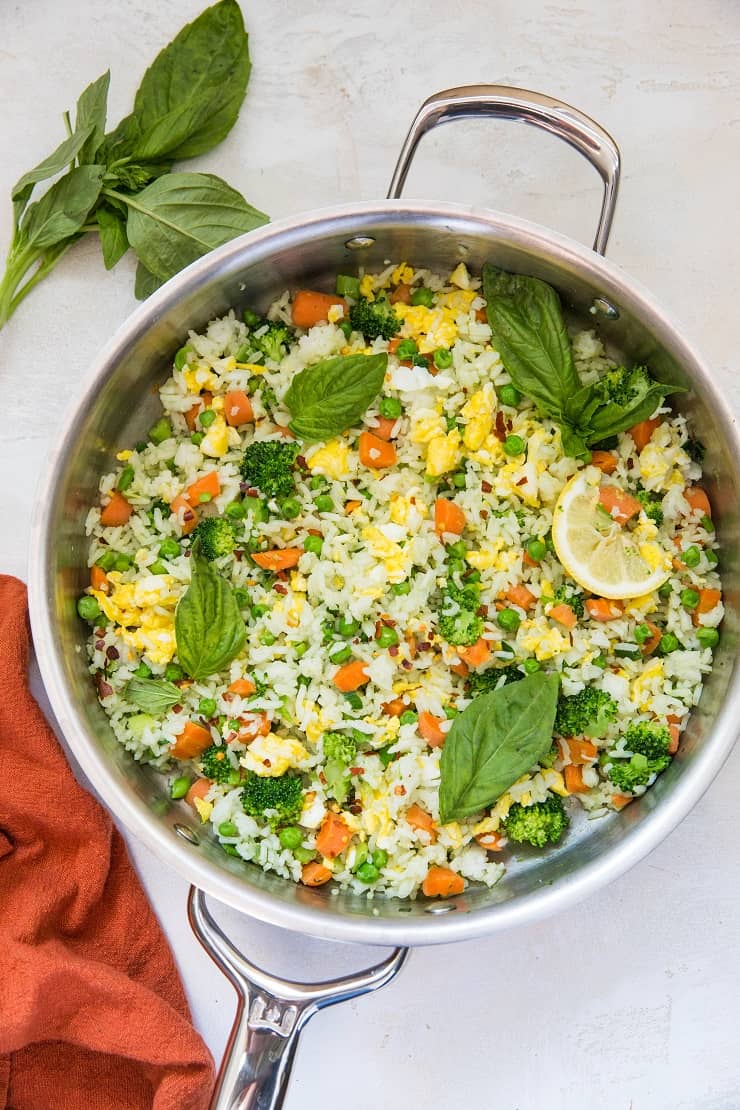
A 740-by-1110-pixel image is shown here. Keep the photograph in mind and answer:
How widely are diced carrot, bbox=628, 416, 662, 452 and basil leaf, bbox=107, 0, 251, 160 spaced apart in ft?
5.19

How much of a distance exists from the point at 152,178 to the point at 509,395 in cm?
130

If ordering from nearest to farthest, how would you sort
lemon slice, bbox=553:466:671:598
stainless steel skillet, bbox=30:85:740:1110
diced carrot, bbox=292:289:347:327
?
stainless steel skillet, bbox=30:85:740:1110 → lemon slice, bbox=553:466:671:598 → diced carrot, bbox=292:289:347:327

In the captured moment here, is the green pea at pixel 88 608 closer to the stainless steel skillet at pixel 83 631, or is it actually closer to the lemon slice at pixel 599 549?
the stainless steel skillet at pixel 83 631

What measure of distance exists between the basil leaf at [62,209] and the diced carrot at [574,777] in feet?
7.17

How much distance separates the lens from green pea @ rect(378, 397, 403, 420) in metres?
2.72

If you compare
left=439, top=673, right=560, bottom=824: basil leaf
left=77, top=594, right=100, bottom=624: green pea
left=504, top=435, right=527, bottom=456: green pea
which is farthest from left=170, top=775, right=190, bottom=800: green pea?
left=504, top=435, right=527, bottom=456: green pea

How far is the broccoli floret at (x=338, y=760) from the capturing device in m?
2.65

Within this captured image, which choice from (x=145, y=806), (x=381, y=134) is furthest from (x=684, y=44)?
(x=145, y=806)

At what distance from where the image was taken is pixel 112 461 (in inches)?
113

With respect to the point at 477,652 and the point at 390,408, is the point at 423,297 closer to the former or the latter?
the point at 390,408

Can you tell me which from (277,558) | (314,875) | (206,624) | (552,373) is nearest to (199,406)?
(277,558)

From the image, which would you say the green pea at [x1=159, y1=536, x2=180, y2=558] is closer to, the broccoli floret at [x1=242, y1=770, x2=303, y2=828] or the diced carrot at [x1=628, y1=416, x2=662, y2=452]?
the broccoli floret at [x1=242, y1=770, x2=303, y2=828]

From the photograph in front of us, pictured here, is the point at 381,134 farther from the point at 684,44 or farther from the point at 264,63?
the point at 684,44

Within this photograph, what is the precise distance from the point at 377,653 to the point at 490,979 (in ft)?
3.83
